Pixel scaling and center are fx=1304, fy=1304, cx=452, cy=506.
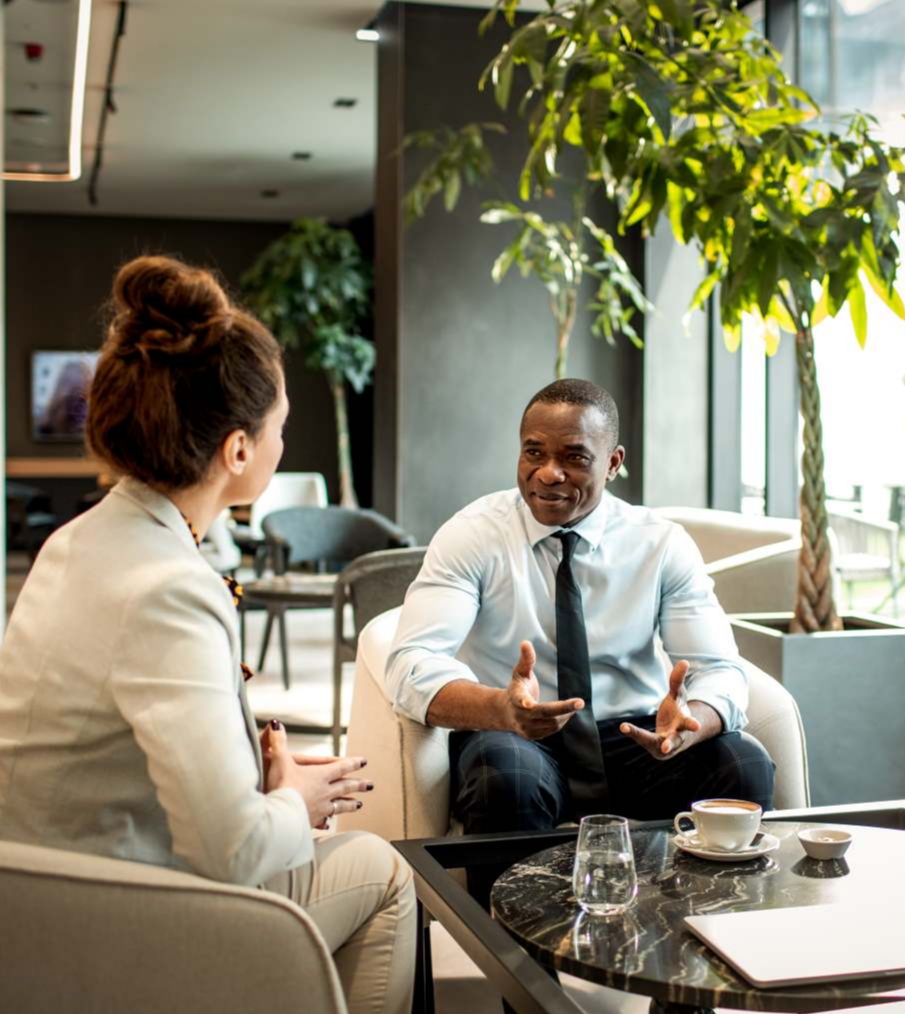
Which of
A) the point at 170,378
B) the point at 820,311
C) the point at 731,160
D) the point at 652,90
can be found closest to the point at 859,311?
the point at 820,311

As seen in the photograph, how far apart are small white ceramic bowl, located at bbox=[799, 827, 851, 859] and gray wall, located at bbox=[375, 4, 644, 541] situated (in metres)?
4.26

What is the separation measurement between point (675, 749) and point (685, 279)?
413cm

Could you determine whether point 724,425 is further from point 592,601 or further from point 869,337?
point 592,601

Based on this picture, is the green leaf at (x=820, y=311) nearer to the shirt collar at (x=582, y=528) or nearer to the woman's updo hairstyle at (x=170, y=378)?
the shirt collar at (x=582, y=528)

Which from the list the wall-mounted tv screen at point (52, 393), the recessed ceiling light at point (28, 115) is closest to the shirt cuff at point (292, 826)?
the recessed ceiling light at point (28, 115)

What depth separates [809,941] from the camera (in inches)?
59.1

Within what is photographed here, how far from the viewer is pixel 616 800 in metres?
2.45

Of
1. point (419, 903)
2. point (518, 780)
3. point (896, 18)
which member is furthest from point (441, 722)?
point (896, 18)

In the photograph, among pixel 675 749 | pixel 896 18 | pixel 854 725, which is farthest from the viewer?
pixel 896 18

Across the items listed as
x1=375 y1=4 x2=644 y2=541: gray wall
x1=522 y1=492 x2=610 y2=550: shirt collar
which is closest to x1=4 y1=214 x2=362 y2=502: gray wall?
x1=375 y1=4 x2=644 y2=541: gray wall

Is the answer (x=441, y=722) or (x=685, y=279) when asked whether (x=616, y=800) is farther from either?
(x=685, y=279)

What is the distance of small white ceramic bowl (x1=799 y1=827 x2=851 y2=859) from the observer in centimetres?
180

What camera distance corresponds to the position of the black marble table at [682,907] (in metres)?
1.41

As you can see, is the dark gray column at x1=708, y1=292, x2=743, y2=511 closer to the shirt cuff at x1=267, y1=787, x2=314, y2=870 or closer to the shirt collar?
the shirt collar
